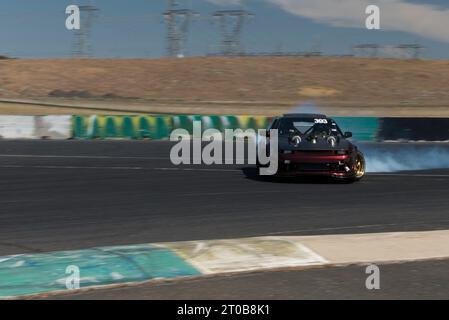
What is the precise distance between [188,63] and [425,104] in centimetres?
2649

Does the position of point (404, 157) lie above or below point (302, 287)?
above

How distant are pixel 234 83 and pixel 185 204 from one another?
5487 centimetres

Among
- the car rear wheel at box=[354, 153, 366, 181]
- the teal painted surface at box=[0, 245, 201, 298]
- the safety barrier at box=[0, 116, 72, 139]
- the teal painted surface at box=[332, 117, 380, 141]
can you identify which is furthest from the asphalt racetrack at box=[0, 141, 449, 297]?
the teal painted surface at box=[332, 117, 380, 141]

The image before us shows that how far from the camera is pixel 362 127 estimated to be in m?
27.4

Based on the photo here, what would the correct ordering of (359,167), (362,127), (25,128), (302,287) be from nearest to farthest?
(302,287) → (359,167) → (25,128) → (362,127)

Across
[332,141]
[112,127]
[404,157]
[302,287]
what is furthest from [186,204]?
[112,127]

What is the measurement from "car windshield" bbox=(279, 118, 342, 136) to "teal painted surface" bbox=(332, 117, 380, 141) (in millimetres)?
12509

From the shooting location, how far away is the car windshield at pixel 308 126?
14484 millimetres

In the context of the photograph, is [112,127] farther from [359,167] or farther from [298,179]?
[359,167]

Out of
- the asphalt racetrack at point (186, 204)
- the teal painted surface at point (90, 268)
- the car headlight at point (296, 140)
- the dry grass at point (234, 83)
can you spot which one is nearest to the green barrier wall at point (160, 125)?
the asphalt racetrack at point (186, 204)

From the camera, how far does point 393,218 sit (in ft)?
33.3

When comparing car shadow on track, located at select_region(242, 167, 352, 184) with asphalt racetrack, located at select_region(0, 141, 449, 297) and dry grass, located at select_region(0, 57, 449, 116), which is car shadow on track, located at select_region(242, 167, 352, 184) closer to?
asphalt racetrack, located at select_region(0, 141, 449, 297)
